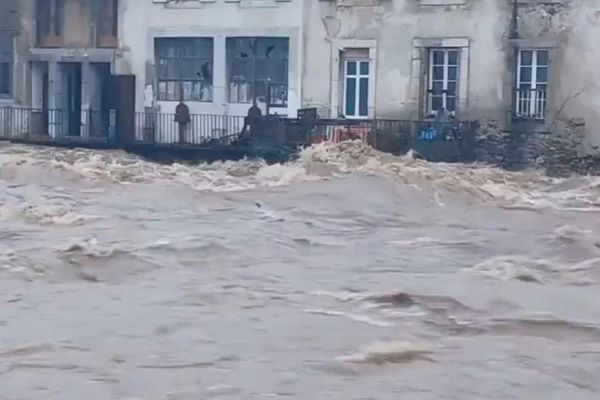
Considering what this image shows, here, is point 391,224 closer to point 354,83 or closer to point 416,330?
point 416,330

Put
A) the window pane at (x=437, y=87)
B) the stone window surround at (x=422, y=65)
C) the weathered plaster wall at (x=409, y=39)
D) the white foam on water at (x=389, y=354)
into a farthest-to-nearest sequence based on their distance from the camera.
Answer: the window pane at (x=437, y=87) → the stone window surround at (x=422, y=65) → the weathered plaster wall at (x=409, y=39) → the white foam on water at (x=389, y=354)

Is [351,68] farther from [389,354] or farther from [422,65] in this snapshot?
[389,354]

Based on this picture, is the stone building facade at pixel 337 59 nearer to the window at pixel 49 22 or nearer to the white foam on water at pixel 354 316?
the window at pixel 49 22

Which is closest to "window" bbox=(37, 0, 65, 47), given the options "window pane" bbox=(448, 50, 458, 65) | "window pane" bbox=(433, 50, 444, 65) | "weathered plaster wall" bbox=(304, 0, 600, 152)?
"weathered plaster wall" bbox=(304, 0, 600, 152)

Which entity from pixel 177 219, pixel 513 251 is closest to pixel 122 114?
pixel 177 219

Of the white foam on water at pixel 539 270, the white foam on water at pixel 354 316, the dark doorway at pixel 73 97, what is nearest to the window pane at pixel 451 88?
the dark doorway at pixel 73 97

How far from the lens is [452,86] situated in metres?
32.8

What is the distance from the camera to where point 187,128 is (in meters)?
35.5

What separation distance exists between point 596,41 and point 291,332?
22224 mm

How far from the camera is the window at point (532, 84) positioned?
31734 millimetres

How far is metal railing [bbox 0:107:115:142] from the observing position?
3756 centimetres

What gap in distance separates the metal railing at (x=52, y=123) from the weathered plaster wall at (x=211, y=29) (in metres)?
1.73

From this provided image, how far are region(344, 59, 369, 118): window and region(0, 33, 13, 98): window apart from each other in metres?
10.6

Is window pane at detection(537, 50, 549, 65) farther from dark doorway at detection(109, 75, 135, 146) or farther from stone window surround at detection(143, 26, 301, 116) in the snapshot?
dark doorway at detection(109, 75, 135, 146)
